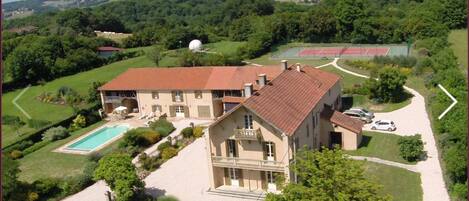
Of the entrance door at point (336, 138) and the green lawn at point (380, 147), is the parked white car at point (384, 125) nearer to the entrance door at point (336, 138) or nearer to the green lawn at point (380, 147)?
the green lawn at point (380, 147)

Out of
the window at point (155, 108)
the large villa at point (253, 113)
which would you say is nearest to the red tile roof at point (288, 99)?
the large villa at point (253, 113)

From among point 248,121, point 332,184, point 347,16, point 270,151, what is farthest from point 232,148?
point 347,16

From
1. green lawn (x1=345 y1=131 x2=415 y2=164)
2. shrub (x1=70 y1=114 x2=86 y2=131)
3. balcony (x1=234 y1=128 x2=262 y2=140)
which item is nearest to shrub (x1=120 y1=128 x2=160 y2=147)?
shrub (x1=70 y1=114 x2=86 y2=131)

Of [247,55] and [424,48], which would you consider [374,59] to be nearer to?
[424,48]

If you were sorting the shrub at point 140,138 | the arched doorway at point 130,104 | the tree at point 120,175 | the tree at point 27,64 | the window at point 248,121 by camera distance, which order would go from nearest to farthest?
the tree at point 120,175 < the window at point 248,121 < the shrub at point 140,138 < the arched doorway at point 130,104 < the tree at point 27,64

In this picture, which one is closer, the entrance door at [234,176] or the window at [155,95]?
the entrance door at [234,176]

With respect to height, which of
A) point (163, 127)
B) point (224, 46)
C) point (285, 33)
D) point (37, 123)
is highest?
point (285, 33)

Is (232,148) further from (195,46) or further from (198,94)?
(195,46)

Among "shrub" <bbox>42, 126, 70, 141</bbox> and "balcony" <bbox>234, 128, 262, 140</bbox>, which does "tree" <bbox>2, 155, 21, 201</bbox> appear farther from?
"shrub" <bbox>42, 126, 70, 141</bbox>
